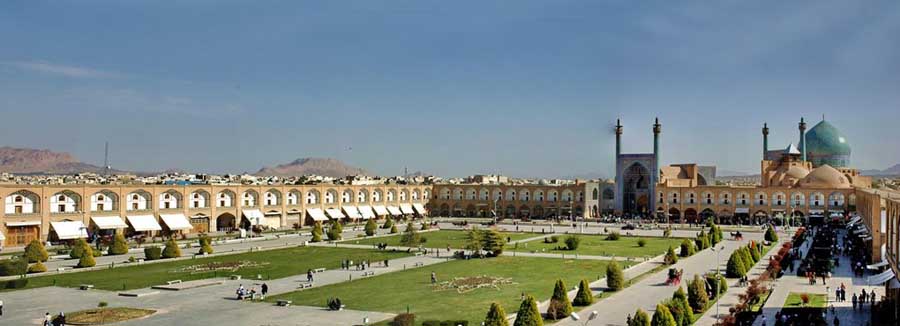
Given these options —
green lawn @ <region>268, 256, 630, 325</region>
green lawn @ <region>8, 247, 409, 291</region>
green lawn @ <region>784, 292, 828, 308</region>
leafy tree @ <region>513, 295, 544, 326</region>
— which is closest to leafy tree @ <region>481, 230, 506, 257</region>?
green lawn @ <region>268, 256, 630, 325</region>

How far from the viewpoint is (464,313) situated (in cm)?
2778

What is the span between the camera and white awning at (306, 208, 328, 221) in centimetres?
7756

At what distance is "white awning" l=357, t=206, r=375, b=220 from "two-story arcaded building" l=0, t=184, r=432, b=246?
0.11 meters

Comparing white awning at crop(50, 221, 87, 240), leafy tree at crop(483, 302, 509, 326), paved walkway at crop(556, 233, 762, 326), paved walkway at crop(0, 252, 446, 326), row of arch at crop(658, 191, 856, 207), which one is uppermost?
row of arch at crop(658, 191, 856, 207)

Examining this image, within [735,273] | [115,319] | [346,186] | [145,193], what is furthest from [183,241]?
[735,273]

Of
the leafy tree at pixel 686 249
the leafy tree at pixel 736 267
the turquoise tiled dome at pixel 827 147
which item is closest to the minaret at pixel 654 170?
the turquoise tiled dome at pixel 827 147

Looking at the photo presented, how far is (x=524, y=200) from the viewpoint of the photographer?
9375 cm

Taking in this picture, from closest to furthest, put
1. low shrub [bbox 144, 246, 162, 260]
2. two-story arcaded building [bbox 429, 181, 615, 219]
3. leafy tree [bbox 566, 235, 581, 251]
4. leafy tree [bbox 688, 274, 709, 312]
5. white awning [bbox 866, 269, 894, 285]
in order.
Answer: white awning [bbox 866, 269, 894, 285] < leafy tree [bbox 688, 274, 709, 312] < low shrub [bbox 144, 246, 162, 260] < leafy tree [bbox 566, 235, 581, 251] < two-story arcaded building [bbox 429, 181, 615, 219]

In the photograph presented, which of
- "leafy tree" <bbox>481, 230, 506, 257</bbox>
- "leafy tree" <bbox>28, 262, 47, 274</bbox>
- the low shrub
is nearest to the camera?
"leafy tree" <bbox>28, 262, 47, 274</bbox>

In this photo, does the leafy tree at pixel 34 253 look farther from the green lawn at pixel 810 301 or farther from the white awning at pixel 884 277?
the white awning at pixel 884 277

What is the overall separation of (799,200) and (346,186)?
158 ft

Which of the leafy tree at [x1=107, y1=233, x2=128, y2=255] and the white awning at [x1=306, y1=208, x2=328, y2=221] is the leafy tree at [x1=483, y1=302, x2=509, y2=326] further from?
the white awning at [x1=306, y1=208, x2=328, y2=221]

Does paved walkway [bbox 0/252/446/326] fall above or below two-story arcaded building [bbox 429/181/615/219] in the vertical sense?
below

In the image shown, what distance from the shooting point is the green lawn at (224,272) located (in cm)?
3641
